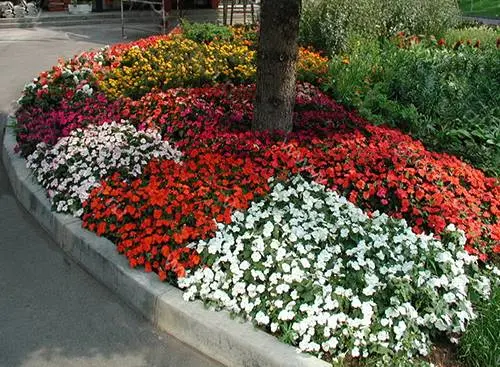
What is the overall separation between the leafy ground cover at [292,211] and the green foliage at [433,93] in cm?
38

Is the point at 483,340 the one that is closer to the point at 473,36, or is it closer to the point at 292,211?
the point at 292,211

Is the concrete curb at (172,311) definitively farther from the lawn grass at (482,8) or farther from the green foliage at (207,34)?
the lawn grass at (482,8)

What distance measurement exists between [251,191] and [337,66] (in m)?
3.40

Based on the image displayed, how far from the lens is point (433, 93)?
6246mm

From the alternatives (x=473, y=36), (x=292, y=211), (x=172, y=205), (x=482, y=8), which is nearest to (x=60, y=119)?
(x=172, y=205)

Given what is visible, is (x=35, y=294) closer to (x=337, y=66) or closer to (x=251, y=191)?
(x=251, y=191)

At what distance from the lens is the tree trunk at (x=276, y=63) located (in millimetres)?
4680

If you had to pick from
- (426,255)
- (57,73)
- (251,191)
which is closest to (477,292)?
(426,255)

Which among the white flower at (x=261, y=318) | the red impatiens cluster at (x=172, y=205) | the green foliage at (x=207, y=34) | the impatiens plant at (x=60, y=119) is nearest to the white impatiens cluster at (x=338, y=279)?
the white flower at (x=261, y=318)

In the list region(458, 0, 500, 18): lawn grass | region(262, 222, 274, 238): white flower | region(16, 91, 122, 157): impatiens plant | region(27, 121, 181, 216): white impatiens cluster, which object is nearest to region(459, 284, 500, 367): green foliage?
region(262, 222, 274, 238): white flower

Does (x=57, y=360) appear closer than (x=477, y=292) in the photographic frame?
Yes

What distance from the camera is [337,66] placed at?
7.16m

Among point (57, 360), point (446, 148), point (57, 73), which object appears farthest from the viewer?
point (57, 73)

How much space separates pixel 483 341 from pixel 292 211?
57.9 inches
